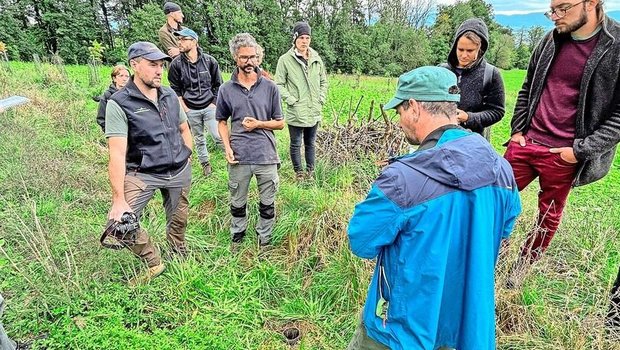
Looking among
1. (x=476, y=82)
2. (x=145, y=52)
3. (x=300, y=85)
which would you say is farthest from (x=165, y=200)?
(x=476, y=82)

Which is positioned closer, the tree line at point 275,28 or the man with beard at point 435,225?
the man with beard at point 435,225

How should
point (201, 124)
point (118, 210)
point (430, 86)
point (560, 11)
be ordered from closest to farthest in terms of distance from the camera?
point (430, 86) → point (560, 11) → point (118, 210) → point (201, 124)

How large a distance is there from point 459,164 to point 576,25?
1814mm

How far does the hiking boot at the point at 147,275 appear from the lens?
10.1 feet

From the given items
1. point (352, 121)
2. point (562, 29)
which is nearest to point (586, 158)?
point (562, 29)

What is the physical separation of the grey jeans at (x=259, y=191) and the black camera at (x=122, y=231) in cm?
94

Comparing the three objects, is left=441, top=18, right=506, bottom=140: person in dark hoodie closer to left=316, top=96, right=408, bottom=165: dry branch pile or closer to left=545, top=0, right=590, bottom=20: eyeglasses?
left=545, top=0, right=590, bottom=20: eyeglasses

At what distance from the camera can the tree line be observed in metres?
28.6

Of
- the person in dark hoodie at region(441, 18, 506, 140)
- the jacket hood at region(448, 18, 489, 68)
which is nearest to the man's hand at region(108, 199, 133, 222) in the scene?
the person in dark hoodie at region(441, 18, 506, 140)

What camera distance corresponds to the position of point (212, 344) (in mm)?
2641

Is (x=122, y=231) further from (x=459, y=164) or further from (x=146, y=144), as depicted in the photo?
(x=459, y=164)

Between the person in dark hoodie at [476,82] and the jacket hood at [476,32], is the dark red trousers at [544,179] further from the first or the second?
the jacket hood at [476,32]

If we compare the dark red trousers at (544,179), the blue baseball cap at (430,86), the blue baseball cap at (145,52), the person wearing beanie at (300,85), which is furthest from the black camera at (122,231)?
the dark red trousers at (544,179)

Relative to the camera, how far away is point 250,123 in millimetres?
3391
